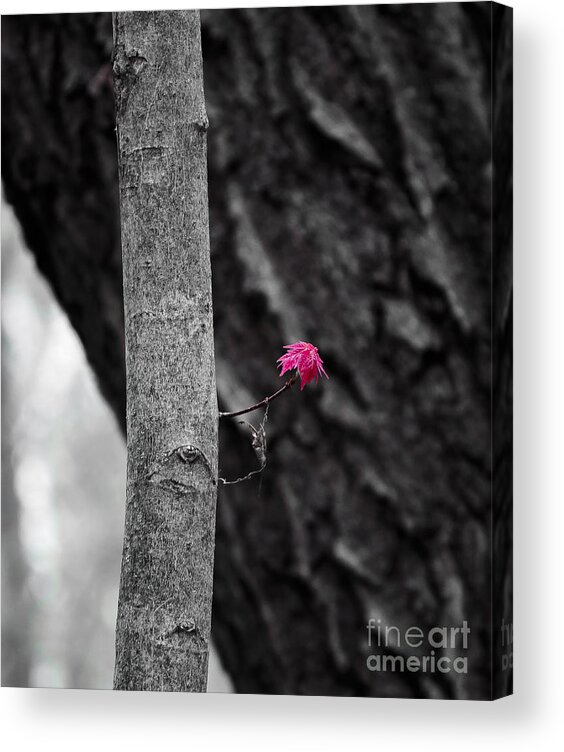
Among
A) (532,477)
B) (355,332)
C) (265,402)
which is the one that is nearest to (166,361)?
(265,402)

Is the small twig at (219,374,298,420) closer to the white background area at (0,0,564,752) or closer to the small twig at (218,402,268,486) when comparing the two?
the small twig at (218,402,268,486)

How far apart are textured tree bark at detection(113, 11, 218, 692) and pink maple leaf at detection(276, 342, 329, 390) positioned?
0.20 meters

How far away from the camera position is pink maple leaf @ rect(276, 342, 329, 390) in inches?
83.0

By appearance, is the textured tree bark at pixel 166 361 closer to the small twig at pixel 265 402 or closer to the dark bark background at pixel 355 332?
the small twig at pixel 265 402

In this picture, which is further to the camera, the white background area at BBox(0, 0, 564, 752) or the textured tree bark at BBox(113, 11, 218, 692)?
the white background area at BBox(0, 0, 564, 752)

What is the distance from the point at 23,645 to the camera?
238 centimetres

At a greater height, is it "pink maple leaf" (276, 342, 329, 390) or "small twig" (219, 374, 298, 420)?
"pink maple leaf" (276, 342, 329, 390)

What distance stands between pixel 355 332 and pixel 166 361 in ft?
1.14

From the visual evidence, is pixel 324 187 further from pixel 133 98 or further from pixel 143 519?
pixel 143 519

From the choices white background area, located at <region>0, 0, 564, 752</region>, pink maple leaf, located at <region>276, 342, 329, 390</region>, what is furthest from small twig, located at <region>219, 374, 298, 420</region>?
white background area, located at <region>0, 0, 564, 752</region>

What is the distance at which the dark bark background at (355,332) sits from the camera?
6.93 feet

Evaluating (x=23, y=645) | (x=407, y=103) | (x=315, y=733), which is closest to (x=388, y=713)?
(x=315, y=733)

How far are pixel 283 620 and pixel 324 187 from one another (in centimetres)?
74

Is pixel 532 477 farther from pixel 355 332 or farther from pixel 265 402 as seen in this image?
pixel 265 402
